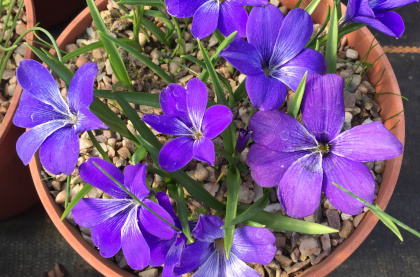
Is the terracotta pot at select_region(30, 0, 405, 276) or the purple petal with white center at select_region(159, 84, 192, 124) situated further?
the terracotta pot at select_region(30, 0, 405, 276)

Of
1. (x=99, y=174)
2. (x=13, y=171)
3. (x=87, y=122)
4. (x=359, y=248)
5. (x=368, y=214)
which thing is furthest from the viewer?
(x=359, y=248)

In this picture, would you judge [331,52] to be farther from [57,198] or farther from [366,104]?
[57,198]

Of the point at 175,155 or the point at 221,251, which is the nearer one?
the point at 175,155

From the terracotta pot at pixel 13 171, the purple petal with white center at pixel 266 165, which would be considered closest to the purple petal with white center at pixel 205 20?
the purple petal with white center at pixel 266 165

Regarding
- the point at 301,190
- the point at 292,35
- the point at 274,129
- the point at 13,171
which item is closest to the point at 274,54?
the point at 292,35

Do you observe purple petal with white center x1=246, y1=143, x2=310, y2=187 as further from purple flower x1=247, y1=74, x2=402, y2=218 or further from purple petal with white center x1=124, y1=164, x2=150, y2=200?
purple petal with white center x1=124, y1=164, x2=150, y2=200

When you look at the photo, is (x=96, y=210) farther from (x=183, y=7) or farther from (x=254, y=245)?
(x=183, y=7)

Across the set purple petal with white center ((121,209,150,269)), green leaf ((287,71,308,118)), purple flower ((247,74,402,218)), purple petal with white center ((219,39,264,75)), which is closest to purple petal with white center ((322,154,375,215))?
purple flower ((247,74,402,218))
